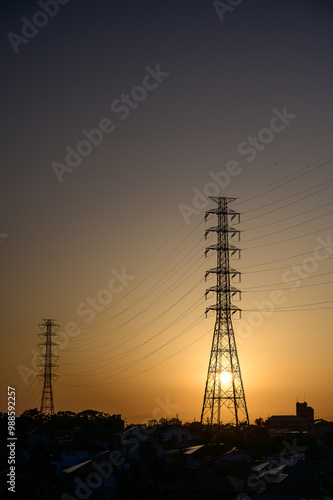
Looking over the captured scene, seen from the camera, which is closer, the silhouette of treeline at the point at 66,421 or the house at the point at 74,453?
the house at the point at 74,453

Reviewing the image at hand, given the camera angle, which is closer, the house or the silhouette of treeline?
the house

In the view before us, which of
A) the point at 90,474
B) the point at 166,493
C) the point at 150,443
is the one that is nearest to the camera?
the point at 166,493

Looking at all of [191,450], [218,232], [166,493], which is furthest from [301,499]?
[218,232]

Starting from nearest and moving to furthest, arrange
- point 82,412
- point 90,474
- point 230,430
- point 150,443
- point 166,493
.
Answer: point 166,493, point 90,474, point 150,443, point 230,430, point 82,412

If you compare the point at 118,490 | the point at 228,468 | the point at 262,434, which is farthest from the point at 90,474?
the point at 262,434

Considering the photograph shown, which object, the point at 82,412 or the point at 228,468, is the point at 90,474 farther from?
the point at 82,412

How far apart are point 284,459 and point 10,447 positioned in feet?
123

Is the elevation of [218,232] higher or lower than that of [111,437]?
higher

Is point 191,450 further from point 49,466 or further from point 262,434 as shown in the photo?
point 262,434

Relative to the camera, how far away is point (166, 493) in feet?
215

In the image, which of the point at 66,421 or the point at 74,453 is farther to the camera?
the point at 66,421

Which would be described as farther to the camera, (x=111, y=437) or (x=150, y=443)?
(x=111, y=437)

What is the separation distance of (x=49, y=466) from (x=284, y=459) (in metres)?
30.6

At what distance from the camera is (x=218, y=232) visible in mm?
87375
